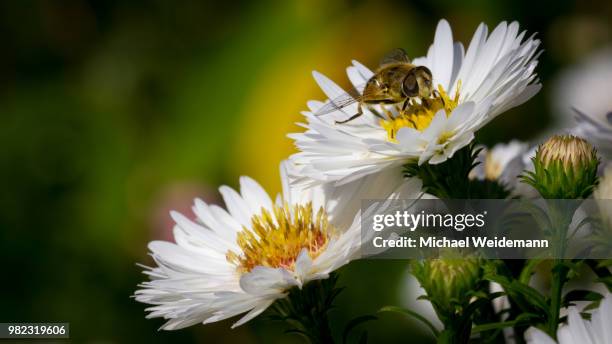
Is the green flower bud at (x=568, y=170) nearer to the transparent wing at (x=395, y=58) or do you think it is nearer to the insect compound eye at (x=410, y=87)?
the insect compound eye at (x=410, y=87)

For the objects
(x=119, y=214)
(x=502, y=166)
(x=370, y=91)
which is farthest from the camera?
(x=119, y=214)

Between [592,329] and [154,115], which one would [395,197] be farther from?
[154,115]

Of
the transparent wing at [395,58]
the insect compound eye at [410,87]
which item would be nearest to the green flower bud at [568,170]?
the insect compound eye at [410,87]

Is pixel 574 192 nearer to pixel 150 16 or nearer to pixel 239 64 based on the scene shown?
pixel 239 64

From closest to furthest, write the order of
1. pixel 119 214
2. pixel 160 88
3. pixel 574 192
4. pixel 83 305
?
1. pixel 574 192
2. pixel 83 305
3. pixel 119 214
4. pixel 160 88

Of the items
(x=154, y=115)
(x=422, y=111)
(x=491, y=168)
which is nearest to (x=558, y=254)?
(x=422, y=111)

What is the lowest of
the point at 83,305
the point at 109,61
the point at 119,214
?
the point at 83,305

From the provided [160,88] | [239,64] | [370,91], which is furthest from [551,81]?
[370,91]
